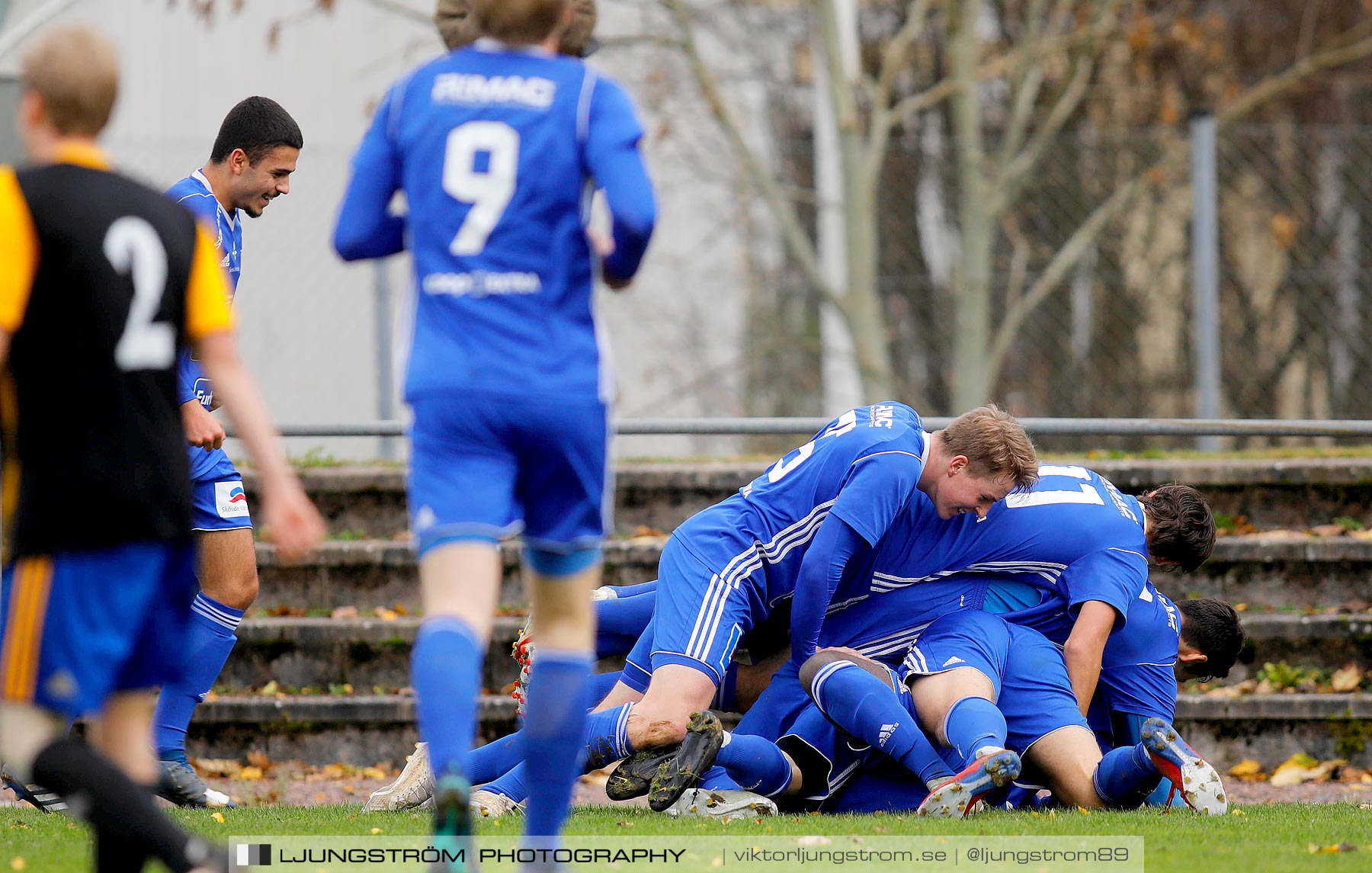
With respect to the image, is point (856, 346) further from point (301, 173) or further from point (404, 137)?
point (404, 137)

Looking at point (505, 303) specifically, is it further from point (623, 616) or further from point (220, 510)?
point (623, 616)

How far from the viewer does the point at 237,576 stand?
505 centimetres

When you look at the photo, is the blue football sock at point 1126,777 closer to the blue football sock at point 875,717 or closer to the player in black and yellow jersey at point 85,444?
the blue football sock at point 875,717

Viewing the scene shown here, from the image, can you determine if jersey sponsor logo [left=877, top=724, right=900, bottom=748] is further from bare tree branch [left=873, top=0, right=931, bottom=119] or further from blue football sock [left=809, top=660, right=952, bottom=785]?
bare tree branch [left=873, top=0, right=931, bottom=119]

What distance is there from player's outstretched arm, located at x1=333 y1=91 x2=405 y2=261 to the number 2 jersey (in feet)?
1.50

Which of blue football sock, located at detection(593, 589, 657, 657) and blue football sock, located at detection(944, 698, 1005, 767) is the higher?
blue football sock, located at detection(593, 589, 657, 657)

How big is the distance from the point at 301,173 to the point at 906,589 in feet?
16.3

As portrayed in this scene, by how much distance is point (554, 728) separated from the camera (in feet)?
10.4

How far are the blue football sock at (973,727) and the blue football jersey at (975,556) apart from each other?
0.57m

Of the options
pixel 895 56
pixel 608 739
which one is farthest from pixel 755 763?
pixel 895 56

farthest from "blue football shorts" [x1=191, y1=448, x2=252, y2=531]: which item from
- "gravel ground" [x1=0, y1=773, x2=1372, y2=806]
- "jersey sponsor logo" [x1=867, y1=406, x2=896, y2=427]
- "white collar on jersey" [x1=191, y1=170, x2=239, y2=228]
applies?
"jersey sponsor logo" [x1=867, y1=406, x2=896, y2=427]

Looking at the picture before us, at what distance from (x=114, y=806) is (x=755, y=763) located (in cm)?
243

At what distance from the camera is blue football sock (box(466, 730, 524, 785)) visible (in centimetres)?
484

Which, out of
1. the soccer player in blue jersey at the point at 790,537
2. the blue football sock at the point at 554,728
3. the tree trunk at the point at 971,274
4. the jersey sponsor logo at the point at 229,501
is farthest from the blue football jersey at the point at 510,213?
the tree trunk at the point at 971,274
